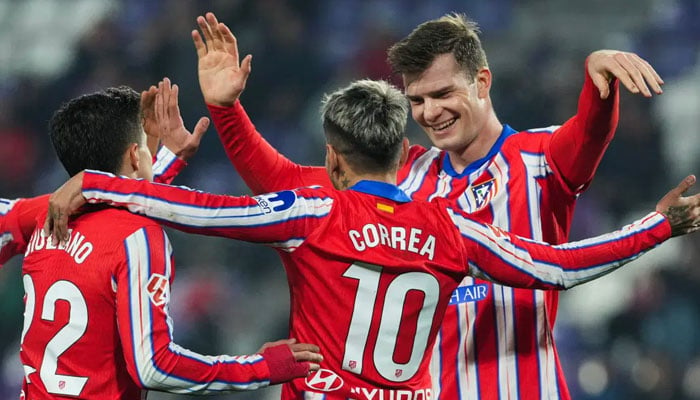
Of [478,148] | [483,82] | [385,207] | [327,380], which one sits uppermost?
[483,82]

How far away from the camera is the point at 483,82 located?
3588 mm

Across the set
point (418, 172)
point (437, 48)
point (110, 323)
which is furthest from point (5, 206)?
point (437, 48)

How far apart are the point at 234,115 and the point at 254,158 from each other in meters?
0.21

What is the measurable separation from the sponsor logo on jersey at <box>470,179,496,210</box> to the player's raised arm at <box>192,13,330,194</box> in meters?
0.53

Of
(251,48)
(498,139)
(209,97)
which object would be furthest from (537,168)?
(251,48)

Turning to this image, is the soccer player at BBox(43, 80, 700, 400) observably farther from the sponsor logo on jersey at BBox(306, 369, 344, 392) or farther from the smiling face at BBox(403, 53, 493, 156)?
the smiling face at BBox(403, 53, 493, 156)

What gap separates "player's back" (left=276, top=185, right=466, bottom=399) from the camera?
281 centimetres

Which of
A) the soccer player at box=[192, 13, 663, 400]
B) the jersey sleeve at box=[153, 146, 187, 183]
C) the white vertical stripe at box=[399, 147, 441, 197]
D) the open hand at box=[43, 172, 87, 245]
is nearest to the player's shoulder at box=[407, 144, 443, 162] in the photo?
the white vertical stripe at box=[399, 147, 441, 197]

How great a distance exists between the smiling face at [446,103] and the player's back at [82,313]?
1143mm

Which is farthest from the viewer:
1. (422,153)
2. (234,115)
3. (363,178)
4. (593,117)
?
(422,153)

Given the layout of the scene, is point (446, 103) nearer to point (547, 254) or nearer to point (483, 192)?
point (483, 192)

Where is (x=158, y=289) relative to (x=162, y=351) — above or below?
above

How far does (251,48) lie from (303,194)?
6041mm

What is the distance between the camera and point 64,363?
2.75 meters
